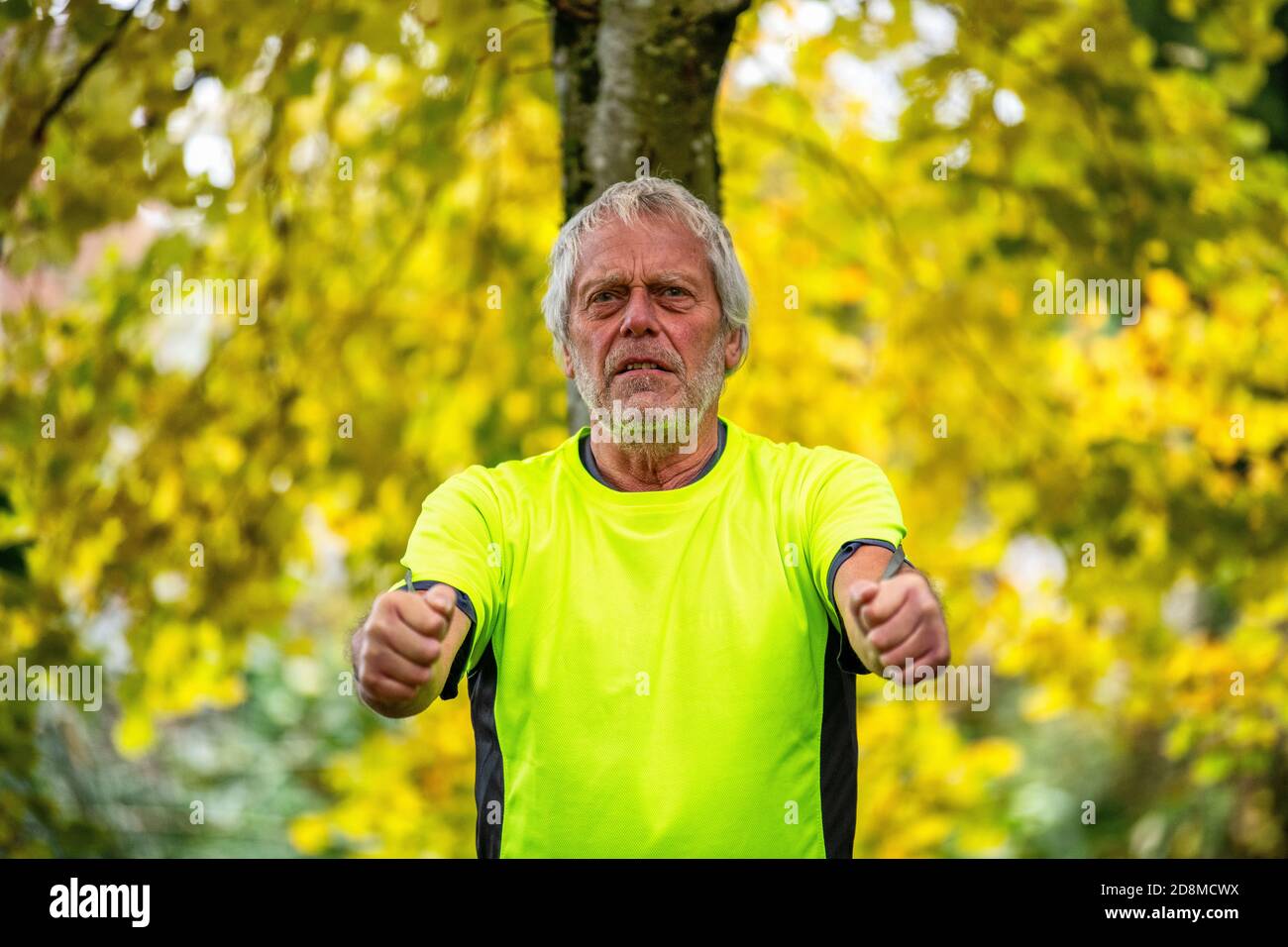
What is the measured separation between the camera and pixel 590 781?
2139mm

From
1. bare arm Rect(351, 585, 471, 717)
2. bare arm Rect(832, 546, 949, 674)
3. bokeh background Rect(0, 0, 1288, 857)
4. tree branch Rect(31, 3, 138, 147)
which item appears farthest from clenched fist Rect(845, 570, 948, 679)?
tree branch Rect(31, 3, 138, 147)

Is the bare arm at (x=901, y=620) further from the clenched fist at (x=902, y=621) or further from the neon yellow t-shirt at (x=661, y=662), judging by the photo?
the neon yellow t-shirt at (x=661, y=662)

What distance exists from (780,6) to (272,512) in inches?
100

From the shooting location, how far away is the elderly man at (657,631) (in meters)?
2.12

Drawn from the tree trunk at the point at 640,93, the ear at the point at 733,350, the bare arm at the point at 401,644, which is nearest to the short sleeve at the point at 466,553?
the bare arm at the point at 401,644

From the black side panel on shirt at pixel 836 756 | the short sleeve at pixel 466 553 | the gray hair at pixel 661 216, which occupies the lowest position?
the black side panel on shirt at pixel 836 756

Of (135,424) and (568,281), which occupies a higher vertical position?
(135,424)

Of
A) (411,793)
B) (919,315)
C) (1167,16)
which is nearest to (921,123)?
(919,315)

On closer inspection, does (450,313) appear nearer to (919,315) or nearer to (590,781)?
(919,315)

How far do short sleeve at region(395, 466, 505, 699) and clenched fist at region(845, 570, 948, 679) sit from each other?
632 millimetres

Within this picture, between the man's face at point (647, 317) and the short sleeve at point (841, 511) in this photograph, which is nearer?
the short sleeve at point (841, 511)

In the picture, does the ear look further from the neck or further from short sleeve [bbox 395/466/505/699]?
short sleeve [bbox 395/466/505/699]

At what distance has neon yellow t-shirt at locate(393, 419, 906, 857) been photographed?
6.97ft

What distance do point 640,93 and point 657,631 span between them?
4.52 feet
